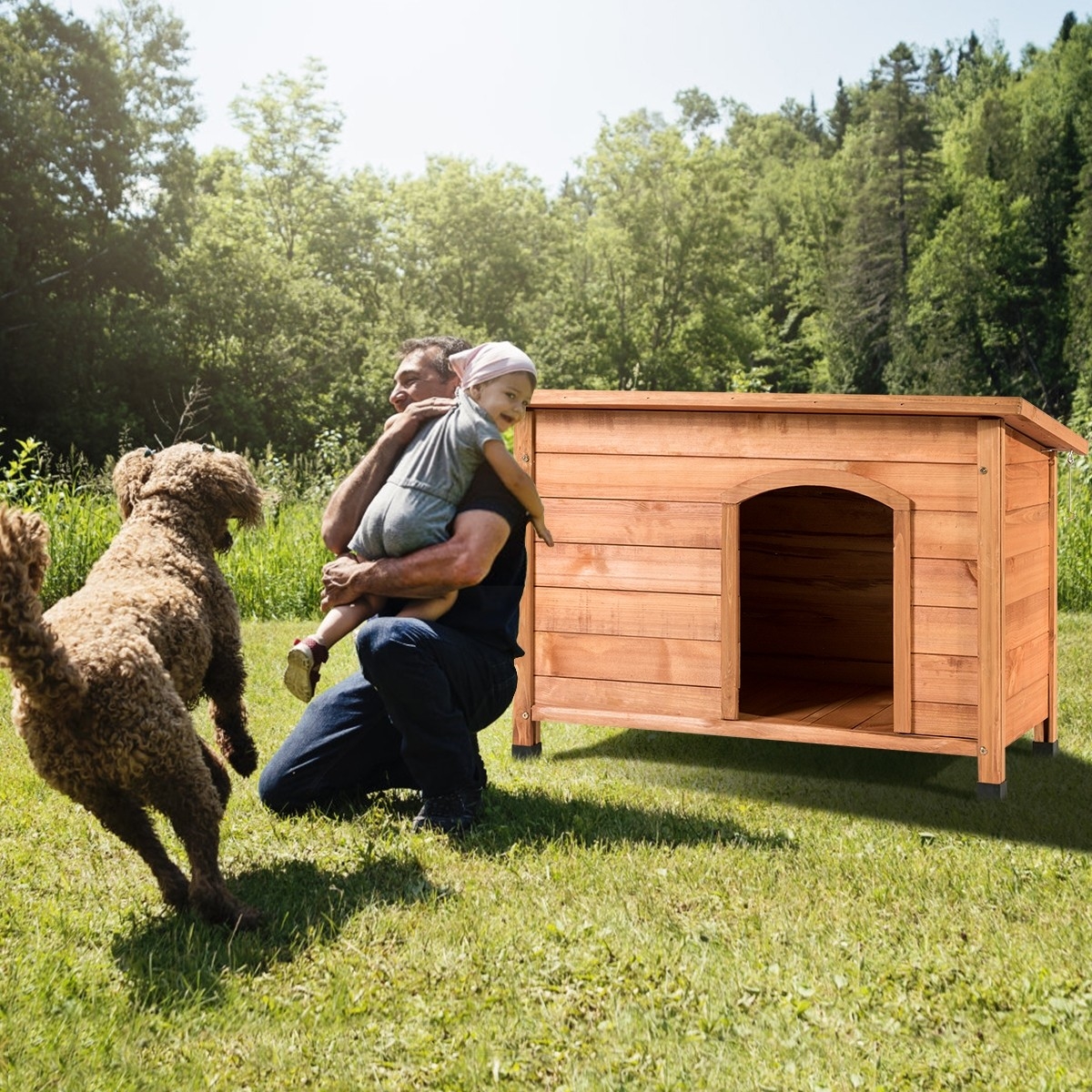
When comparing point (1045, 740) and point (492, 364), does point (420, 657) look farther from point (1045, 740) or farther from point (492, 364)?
point (1045, 740)

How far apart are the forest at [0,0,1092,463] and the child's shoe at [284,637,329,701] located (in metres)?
29.3

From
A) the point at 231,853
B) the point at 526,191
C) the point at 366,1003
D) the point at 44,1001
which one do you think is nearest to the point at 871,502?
the point at 231,853

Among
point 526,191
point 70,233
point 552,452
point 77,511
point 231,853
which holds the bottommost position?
point 231,853

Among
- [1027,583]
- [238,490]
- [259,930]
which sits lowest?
[259,930]

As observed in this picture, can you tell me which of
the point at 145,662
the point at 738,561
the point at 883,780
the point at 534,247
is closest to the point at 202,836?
the point at 145,662

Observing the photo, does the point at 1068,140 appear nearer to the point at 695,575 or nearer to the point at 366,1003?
the point at 695,575

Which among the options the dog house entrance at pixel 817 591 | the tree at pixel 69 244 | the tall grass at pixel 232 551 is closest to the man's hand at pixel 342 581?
the dog house entrance at pixel 817 591

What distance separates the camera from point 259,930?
3420 mm

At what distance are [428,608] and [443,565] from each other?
200mm

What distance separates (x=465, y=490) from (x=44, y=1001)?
2.05 m

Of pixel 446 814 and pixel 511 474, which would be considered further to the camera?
pixel 446 814

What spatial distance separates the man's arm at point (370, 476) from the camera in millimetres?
4441

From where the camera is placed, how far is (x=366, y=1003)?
3039 mm

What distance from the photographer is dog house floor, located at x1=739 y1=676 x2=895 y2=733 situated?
5441 millimetres
